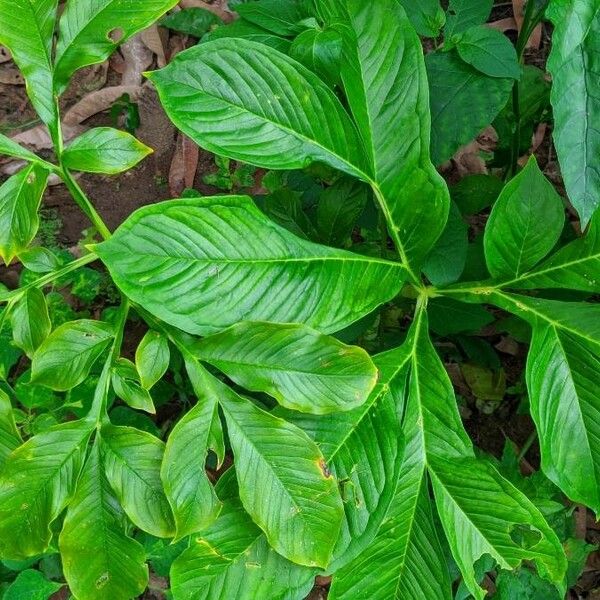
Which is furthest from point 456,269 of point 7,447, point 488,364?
point 7,447

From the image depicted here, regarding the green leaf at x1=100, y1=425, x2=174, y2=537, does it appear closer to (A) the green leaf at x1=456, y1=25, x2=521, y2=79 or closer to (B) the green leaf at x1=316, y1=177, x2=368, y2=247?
(B) the green leaf at x1=316, y1=177, x2=368, y2=247

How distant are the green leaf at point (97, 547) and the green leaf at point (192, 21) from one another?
144cm

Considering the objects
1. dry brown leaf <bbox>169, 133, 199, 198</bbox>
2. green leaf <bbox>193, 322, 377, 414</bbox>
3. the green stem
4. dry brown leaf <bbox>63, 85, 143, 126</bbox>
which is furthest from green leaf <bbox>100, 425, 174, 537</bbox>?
dry brown leaf <bbox>63, 85, 143, 126</bbox>

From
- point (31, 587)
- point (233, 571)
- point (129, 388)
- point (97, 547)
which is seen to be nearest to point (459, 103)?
point (129, 388)

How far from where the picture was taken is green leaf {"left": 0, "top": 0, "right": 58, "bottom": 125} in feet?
3.48

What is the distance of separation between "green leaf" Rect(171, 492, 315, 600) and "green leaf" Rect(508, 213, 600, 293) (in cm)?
62

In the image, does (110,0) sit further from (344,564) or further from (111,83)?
(111,83)

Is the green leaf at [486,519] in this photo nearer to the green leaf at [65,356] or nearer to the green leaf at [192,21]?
the green leaf at [65,356]

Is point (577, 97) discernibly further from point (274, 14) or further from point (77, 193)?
point (77, 193)

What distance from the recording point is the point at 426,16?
4.21ft

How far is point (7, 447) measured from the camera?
3.84 feet

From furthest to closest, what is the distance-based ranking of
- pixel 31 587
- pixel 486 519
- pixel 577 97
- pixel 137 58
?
pixel 137 58, pixel 31 587, pixel 486 519, pixel 577 97

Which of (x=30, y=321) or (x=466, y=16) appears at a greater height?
(x=466, y=16)

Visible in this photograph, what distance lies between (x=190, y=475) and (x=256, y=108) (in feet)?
1.98
